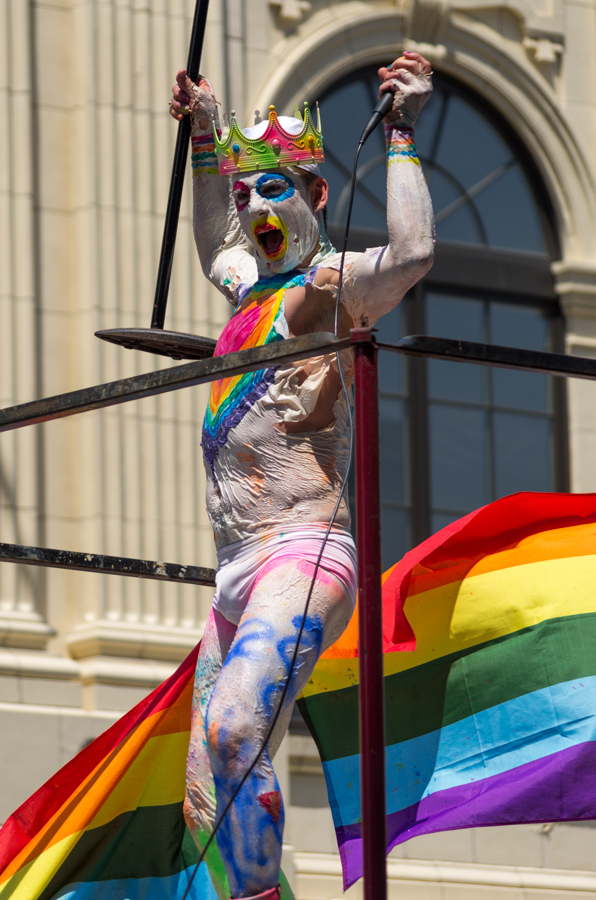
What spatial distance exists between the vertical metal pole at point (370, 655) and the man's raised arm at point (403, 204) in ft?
2.00

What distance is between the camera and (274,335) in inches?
185

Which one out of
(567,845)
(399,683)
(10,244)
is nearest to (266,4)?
(10,244)

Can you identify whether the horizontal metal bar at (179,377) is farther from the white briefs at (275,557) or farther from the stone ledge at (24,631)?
the stone ledge at (24,631)

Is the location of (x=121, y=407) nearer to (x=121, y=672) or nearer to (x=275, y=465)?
(x=121, y=672)

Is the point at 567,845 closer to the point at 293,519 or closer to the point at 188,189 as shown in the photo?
the point at 188,189

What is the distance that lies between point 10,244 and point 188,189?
1.22 meters

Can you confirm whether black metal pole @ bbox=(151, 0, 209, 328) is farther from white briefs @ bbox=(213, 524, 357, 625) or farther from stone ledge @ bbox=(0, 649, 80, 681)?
stone ledge @ bbox=(0, 649, 80, 681)

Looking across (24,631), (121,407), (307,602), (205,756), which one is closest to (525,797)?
(205,756)

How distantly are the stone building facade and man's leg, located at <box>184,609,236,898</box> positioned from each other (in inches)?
196

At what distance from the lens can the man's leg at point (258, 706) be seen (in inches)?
165

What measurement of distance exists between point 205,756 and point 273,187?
158cm

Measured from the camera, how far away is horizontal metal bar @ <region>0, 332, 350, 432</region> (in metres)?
4.07

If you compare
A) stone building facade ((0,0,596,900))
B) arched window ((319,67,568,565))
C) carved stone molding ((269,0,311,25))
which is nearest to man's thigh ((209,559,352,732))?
stone building facade ((0,0,596,900))

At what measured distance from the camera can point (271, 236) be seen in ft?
15.9
